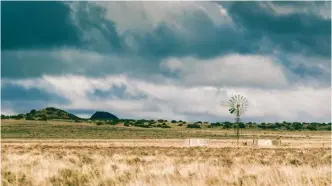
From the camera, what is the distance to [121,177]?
668 inches

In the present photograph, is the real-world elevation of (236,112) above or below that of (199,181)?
above

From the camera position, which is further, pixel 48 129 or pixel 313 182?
pixel 48 129

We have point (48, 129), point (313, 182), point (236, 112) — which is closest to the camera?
point (313, 182)

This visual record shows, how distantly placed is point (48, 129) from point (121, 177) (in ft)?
460

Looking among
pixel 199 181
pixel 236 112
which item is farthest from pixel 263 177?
pixel 236 112

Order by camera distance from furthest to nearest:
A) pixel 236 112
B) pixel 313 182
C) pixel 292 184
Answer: pixel 236 112 < pixel 313 182 < pixel 292 184

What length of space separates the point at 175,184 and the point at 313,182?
3687 mm

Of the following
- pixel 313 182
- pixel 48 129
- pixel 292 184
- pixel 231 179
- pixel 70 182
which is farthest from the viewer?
pixel 48 129

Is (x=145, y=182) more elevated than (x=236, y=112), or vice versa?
(x=236, y=112)

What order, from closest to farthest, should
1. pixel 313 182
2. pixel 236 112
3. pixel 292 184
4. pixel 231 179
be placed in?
pixel 292 184, pixel 313 182, pixel 231 179, pixel 236 112

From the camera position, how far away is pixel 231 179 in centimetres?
1580

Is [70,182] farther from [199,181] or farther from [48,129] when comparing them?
[48,129]

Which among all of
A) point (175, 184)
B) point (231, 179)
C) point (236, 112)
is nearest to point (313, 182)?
point (231, 179)

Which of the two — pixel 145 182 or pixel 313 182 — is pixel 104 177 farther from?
pixel 313 182
